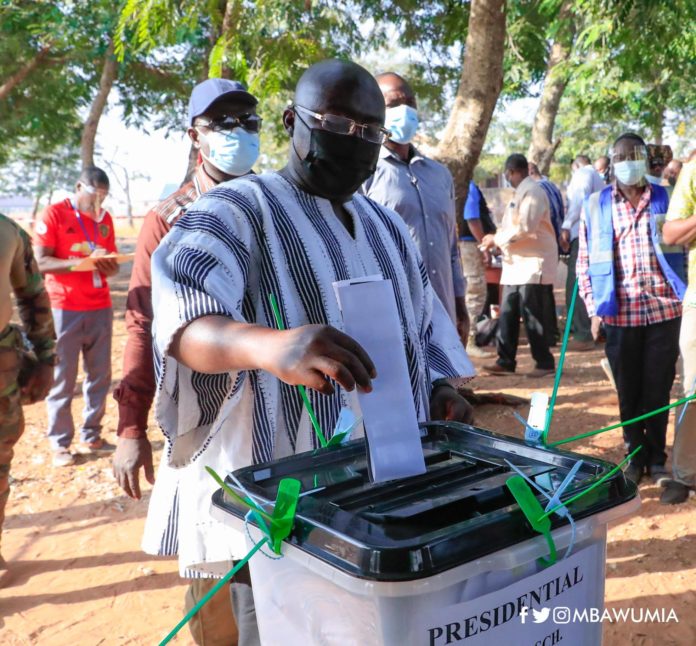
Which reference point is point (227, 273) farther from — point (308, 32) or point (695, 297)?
point (308, 32)

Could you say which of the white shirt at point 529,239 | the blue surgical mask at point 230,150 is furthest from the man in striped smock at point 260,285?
the white shirt at point 529,239

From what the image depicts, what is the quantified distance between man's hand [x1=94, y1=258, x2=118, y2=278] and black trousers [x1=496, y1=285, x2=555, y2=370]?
11.1 feet

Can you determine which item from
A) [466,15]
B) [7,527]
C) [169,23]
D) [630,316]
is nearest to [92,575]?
[7,527]

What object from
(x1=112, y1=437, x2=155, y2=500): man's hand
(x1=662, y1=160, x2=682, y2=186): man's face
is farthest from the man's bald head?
(x1=662, y1=160, x2=682, y2=186): man's face

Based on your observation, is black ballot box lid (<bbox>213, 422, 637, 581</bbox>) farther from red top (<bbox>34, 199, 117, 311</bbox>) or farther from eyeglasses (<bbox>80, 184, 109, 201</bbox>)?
eyeglasses (<bbox>80, 184, 109, 201</bbox>)

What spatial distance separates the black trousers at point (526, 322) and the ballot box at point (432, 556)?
17.6 feet

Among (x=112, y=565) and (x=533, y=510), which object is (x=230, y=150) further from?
(x=533, y=510)

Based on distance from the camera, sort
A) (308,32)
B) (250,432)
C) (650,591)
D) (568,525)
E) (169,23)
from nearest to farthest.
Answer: (568,525) → (250,432) → (650,591) → (169,23) → (308,32)

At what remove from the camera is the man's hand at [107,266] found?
4805 millimetres

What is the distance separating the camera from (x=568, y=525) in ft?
3.31

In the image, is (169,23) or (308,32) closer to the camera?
(169,23)

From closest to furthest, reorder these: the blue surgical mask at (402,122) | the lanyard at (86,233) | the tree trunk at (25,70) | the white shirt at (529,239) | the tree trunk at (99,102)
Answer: the blue surgical mask at (402,122) → the lanyard at (86,233) → the white shirt at (529,239) → the tree trunk at (99,102) → the tree trunk at (25,70)

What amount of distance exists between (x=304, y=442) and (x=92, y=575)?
2.46 metres

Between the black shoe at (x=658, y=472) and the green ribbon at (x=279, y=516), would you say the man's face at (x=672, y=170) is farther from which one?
the green ribbon at (x=279, y=516)
